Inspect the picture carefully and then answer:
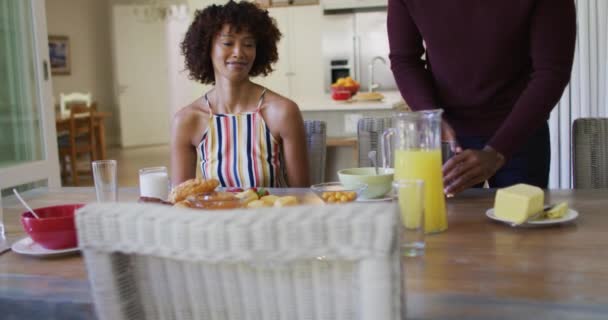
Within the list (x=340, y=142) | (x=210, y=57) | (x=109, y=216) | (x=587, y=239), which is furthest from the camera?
(x=340, y=142)

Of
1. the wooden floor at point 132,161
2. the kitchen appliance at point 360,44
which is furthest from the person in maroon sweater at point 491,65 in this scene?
the kitchen appliance at point 360,44

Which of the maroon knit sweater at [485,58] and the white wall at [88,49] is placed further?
the white wall at [88,49]

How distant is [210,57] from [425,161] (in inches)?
43.6

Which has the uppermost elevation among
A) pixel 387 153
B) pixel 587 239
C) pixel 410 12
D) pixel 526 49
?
pixel 410 12

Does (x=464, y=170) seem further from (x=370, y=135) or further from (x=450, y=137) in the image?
(x=370, y=135)

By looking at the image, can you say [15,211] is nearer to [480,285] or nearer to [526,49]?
[480,285]

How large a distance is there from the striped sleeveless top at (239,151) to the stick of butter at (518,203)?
87 centimetres

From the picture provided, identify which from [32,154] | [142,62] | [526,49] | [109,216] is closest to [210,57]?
[526,49]

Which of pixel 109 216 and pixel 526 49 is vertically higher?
pixel 526 49

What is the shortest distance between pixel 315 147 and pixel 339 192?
765mm

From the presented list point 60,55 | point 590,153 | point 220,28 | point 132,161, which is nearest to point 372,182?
point 590,153

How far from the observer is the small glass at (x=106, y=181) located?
144cm

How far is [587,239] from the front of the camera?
1.10 meters

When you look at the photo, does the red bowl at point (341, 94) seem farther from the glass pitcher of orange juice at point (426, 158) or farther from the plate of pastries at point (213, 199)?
the glass pitcher of orange juice at point (426, 158)
